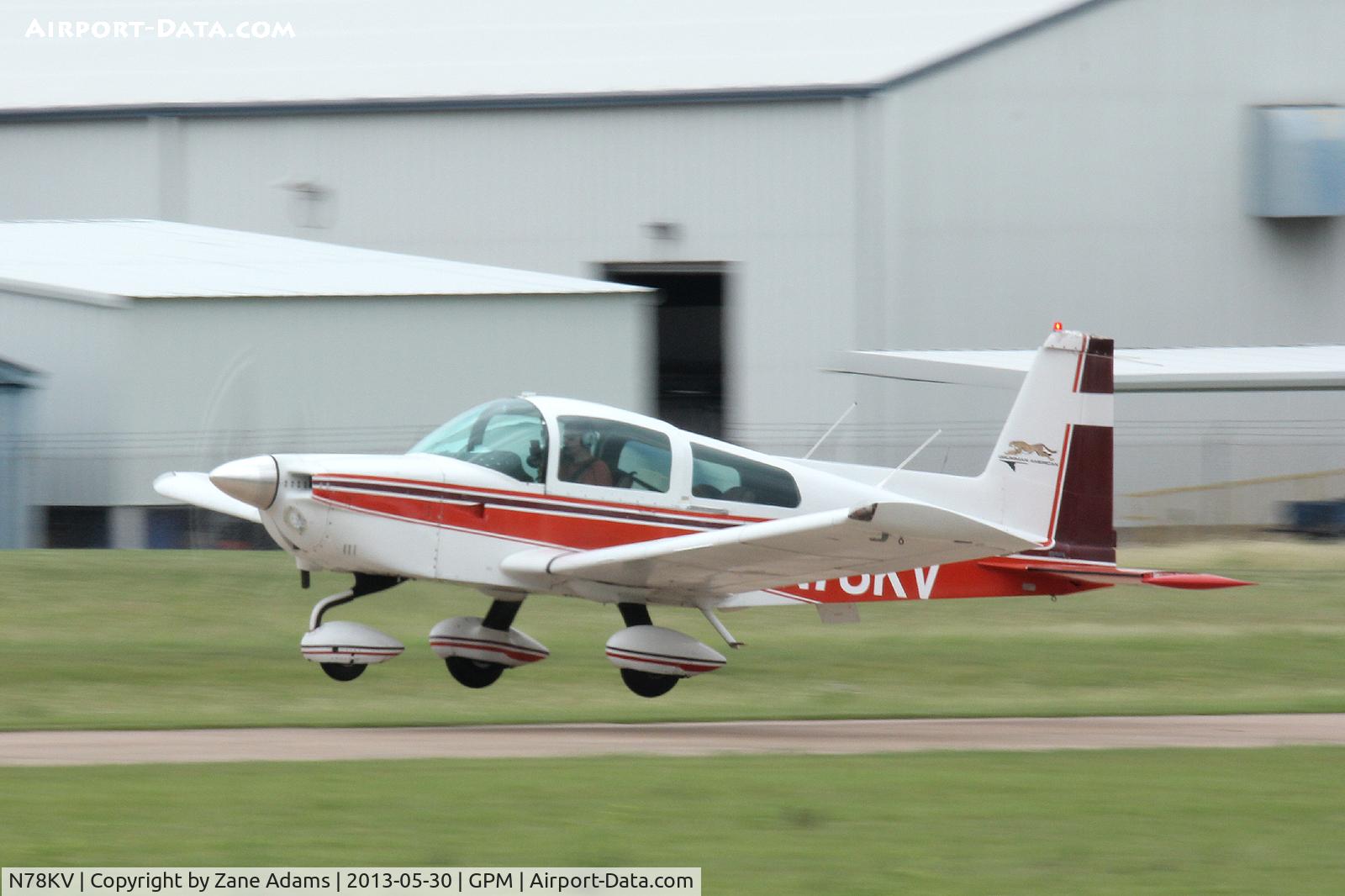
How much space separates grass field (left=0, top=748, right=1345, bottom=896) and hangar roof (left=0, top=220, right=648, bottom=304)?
13.7 meters

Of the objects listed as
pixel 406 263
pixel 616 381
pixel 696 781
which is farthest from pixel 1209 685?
pixel 406 263

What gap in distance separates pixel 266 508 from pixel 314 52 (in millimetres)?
21378

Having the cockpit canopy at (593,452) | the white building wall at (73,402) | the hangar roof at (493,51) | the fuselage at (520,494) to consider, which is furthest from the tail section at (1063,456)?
the hangar roof at (493,51)

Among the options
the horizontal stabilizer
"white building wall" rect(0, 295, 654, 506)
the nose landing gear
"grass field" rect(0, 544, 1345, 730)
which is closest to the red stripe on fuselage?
the nose landing gear

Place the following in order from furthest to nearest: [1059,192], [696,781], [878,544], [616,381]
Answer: [1059,192] < [616,381] < [878,544] < [696,781]

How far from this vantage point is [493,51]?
1192 inches

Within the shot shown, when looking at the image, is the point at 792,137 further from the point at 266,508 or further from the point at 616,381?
the point at 266,508

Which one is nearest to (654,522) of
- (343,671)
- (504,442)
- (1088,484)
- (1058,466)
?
(504,442)

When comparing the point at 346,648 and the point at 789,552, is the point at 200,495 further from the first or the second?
the point at 789,552

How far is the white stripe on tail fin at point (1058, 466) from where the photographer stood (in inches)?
504

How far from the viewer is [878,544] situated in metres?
10.8

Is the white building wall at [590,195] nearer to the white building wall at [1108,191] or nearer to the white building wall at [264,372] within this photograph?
the white building wall at [1108,191]

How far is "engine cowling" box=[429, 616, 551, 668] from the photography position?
12.4m

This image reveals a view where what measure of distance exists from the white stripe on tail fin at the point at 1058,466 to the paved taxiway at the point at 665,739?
1402 millimetres
